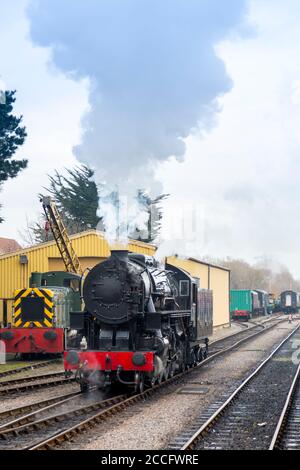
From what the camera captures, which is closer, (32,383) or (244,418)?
(244,418)

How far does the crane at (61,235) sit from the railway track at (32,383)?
31.6ft

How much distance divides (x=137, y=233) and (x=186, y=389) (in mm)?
21134

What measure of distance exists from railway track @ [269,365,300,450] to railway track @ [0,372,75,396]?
19.5 feet

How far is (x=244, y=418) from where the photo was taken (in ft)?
37.9

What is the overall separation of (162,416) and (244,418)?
1492 mm

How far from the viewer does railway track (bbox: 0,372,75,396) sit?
593 inches

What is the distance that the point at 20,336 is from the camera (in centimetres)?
2062

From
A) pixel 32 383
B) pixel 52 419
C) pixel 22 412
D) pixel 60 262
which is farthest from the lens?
pixel 60 262

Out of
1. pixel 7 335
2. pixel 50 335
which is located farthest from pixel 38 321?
pixel 7 335

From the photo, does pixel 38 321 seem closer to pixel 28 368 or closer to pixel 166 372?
pixel 28 368

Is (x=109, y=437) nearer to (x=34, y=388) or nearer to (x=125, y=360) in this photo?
(x=125, y=360)

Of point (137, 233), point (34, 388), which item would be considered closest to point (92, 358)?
point (34, 388)

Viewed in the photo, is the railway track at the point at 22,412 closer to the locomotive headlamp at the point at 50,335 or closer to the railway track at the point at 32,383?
the railway track at the point at 32,383

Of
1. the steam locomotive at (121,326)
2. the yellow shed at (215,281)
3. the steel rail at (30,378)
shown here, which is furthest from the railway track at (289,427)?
the yellow shed at (215,281)
